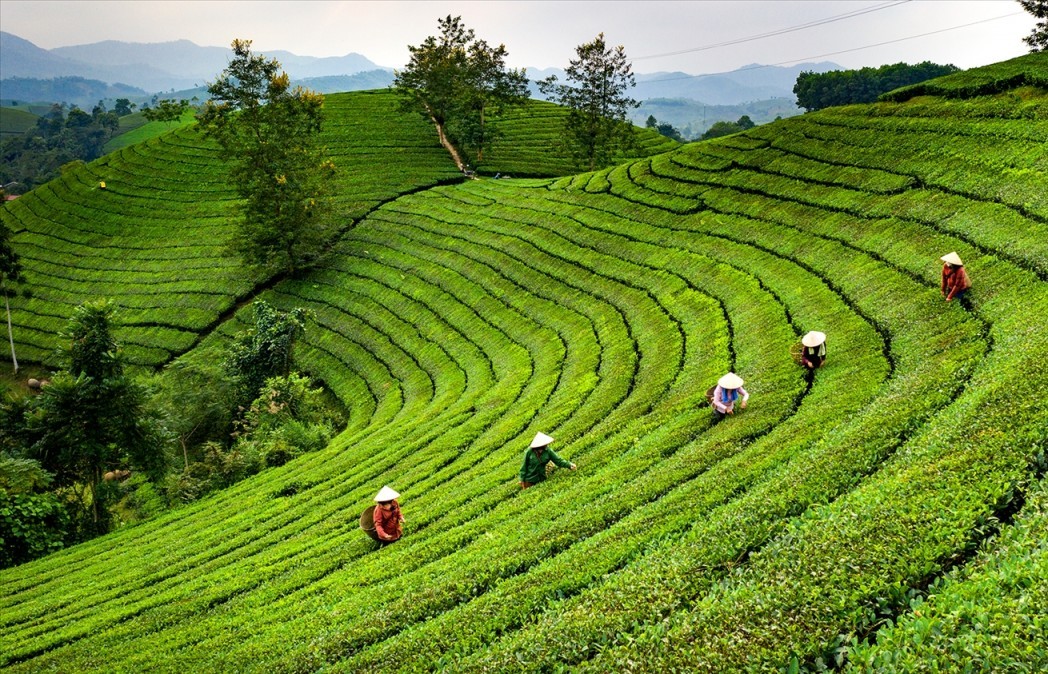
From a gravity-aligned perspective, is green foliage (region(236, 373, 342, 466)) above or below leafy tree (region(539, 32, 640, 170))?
Result: below

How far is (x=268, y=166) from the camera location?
152 feet

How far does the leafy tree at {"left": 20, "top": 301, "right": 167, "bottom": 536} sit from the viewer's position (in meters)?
24.2

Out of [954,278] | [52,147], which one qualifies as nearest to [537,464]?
[954,278]

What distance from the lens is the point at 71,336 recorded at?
24.3 m

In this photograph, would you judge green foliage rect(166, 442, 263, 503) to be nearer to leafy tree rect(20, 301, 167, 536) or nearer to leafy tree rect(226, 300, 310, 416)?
leafy tree rect(20, 301, 167, 536)

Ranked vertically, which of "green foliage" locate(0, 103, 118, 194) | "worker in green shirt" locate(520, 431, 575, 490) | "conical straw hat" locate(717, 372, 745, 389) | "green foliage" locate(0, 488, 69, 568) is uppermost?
"green foliage" locate(0, 103, 118, 194)

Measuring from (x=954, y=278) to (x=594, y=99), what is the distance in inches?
1862

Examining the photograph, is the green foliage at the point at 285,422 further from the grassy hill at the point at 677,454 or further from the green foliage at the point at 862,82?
the green foliage at the point at 862,82

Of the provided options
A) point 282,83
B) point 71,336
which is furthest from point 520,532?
point 282,83

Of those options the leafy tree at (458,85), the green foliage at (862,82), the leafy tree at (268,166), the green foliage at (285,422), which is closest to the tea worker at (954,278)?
the green foliage at (285,422)

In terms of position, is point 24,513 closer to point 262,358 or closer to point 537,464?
point 262,358

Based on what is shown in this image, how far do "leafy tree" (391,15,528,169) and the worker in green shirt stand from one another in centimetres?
5659

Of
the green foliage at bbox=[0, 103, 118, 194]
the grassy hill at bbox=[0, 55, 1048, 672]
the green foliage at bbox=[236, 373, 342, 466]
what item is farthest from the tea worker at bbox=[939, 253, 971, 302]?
the green foliage at bbox=[0, 103, 118, 194]

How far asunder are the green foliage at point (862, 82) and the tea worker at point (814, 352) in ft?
389
